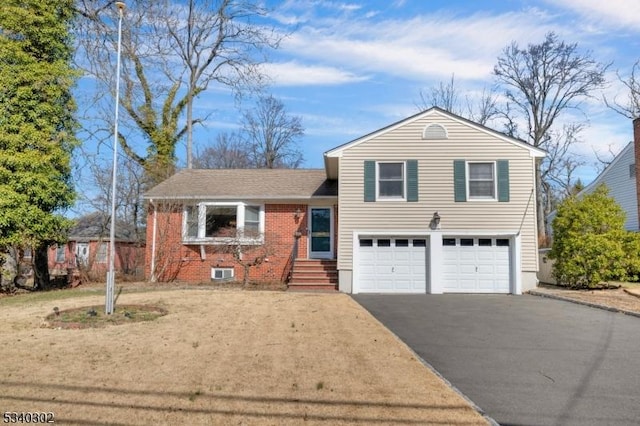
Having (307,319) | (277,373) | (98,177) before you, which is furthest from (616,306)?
(98,177)

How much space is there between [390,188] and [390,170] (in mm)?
629

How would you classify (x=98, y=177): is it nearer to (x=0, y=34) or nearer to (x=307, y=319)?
Answer: (x=0, y=34)

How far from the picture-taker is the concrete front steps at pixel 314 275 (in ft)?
49.8

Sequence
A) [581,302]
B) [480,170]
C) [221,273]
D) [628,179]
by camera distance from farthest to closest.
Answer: [628,179], [221,273], [480,170], [581,302]

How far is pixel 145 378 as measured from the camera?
5.12 m

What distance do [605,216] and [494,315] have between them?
8058 millimetres

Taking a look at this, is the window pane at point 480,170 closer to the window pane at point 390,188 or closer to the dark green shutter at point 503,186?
the dark green shutter at point 503,186

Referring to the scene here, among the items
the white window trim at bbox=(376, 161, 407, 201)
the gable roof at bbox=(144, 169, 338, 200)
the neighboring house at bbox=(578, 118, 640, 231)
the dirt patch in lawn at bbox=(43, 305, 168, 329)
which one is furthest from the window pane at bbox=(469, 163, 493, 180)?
the dirt patch in lawn at bbox=(43, 305, 168, 329)

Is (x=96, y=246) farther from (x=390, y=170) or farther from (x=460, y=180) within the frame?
(x=460, y=180)

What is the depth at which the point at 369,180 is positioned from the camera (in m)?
15.5

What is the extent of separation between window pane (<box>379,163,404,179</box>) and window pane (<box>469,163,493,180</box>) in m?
2.44

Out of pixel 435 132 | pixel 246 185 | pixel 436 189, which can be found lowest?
pixel 436 189

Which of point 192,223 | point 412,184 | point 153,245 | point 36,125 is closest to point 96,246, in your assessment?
point 153,245

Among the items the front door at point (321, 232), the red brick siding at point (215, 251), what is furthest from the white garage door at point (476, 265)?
the red brick siding at point (215, 251)
